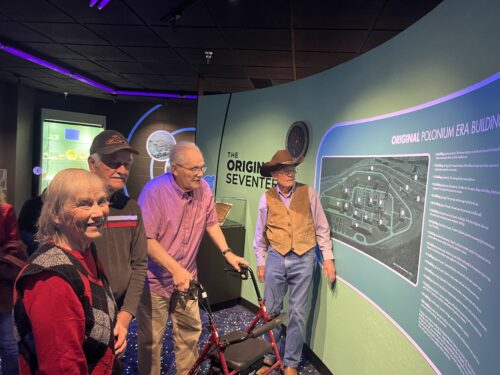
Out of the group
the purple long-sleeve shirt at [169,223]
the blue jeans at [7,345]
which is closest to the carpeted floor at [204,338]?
the purple long-sleeve shirt at [169,223]

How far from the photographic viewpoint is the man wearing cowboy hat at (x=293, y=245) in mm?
2871

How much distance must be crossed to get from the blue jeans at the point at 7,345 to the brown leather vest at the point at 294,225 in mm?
1805

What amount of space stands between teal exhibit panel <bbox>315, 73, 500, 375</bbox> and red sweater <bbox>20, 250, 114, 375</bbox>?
4.25ft

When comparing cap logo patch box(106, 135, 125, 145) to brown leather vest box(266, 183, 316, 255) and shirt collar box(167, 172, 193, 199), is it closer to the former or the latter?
shirt collar box(167, 172, 193, 199)

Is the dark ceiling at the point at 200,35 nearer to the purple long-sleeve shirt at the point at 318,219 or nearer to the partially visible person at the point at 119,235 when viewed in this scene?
the purple long-sleeve shirt at the point at 318,219

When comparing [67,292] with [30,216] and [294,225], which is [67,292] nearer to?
[30,216]

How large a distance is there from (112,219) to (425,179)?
149cm

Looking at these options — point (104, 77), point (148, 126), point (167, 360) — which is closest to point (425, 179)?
point (167, 360)

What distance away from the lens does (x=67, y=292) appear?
107 cm

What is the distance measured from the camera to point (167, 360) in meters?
3.09

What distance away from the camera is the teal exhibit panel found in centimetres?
123

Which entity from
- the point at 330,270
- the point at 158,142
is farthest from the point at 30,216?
the point at 158,142

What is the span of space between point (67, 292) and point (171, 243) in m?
1.14

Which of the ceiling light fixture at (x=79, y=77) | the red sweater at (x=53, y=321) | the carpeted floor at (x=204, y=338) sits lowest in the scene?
the carpeted floor at (x=204, y=338)
